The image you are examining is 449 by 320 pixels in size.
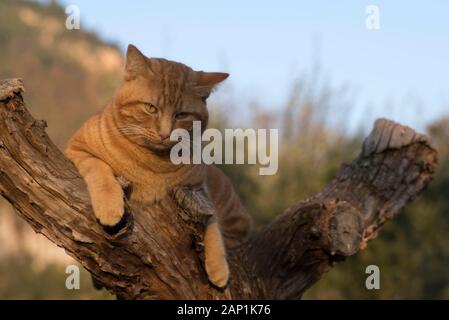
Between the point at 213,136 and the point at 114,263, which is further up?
the point at 213,136

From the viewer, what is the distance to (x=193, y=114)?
3436 mm

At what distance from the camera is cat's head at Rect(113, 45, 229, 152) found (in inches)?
128

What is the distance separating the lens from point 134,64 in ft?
11.0

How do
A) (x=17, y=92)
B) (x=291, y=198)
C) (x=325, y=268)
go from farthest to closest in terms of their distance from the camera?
(x=291, y=198)
(x=325, y=268)
(x=17, y=92)

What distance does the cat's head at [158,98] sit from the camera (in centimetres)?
325

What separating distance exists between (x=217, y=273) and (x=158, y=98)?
3.16ft

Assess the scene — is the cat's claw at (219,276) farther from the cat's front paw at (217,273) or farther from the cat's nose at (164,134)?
the cat's nose at (164,134)

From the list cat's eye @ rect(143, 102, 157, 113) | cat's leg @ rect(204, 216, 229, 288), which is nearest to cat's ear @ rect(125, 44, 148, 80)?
cat's eye @ rect(143, 102, 157, 113)

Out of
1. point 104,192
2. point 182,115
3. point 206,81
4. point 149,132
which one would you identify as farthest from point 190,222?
point 206,81

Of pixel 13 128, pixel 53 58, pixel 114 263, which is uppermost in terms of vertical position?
pixel 53 58

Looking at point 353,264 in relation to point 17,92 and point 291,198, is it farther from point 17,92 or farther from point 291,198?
point 17,92

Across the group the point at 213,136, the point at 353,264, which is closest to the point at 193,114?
the point at 213,136
